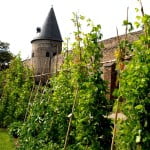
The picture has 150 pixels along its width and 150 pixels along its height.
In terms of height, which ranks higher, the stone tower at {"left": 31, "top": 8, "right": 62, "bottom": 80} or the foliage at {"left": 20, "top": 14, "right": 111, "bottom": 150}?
the stone tower at {"left": 31, "top": 8, "right": 62, "bottom": 80}

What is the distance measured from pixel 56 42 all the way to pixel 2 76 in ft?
74.0

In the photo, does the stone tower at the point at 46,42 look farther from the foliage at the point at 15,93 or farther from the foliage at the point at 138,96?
the foliage at the point at 138,96

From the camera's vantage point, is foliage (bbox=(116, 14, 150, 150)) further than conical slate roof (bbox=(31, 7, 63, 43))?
No

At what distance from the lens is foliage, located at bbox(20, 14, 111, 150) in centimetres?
635

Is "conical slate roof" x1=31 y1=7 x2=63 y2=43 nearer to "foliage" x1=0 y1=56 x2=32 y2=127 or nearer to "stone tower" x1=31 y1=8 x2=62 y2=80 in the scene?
"stone tower" x1=31 y1=8 x2=62 y2=80

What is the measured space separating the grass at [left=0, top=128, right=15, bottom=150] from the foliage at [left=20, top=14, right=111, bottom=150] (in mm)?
905

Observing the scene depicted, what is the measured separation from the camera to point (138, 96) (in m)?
4.75

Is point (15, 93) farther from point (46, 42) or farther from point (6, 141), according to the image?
point (46, 42)

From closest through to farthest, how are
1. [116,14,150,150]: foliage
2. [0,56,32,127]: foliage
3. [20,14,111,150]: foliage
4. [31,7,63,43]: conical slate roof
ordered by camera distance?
[116,14,150,150]: foliage < [20,14,111,150]: foliage < [0,56,32,127]: foliage < [31,7,63,43]: conical slate roof

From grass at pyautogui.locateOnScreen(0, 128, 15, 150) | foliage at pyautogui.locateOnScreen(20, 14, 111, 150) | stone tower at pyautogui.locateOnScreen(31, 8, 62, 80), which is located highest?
stone tower at pyautogui.locateOnScreen(31, 8, 62, 80)

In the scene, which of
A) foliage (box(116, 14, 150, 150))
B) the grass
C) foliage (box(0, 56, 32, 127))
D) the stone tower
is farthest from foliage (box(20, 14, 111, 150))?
the stone tower

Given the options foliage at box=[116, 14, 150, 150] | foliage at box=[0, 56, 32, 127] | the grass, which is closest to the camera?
foliage at box=[116, 14, 150, 150]

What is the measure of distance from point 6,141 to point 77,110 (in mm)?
4466

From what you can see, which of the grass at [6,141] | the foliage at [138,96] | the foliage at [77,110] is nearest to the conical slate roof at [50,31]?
the grass at [6,141]
